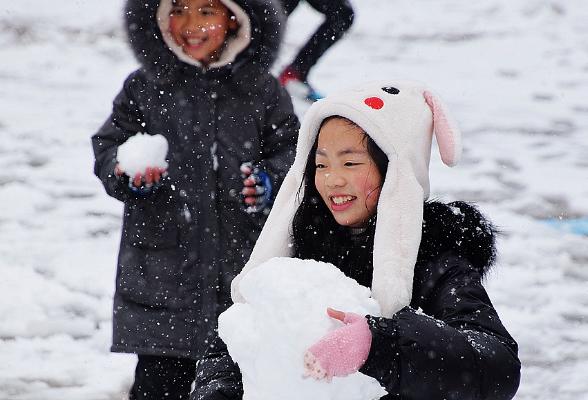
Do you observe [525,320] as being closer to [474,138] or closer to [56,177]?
[474,138]

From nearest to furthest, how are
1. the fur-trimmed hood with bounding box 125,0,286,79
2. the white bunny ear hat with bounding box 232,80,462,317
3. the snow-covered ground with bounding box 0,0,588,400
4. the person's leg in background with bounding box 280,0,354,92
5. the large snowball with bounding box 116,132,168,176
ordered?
the white bunny ear hat with bounding box 232,80,462,317 → the large snowball with bounding box 116,132,168,176 → the fur-trimmed hood with bounding box 125,0,286,79 → the snow-covered ground with bounding box 0,0,588,400 → the person's leg in background with bounding box 280,0,354,92

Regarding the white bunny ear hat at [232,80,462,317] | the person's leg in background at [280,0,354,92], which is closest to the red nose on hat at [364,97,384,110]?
the white bunny ear hat at [232,80,462,317]

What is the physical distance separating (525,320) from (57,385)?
245 centimetres

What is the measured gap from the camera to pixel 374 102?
1993 mm

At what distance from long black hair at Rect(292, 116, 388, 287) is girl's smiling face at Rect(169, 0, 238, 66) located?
1.20 metres

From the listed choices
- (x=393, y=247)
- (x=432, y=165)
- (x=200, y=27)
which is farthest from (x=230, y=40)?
(x=432, y=165)

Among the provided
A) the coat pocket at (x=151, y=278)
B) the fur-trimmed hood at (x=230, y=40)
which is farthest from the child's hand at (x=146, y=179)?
the fur-trimmed hood at (x=230, y=40)

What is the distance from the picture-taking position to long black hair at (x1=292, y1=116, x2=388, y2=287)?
199 cm

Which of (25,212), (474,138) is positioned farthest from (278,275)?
(474,138)

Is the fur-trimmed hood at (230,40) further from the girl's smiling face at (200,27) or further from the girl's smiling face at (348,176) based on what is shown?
the girl's smiling face at (348,176)

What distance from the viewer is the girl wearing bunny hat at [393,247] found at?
1.57 meters

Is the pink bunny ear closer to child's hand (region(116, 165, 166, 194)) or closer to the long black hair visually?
the long black hair

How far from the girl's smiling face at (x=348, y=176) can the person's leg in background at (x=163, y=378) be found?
1.29 meters

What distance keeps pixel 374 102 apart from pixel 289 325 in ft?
2.35
